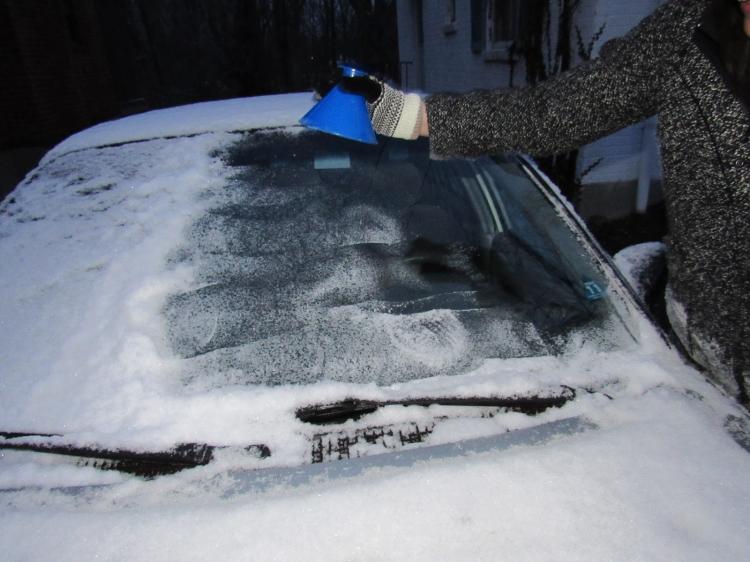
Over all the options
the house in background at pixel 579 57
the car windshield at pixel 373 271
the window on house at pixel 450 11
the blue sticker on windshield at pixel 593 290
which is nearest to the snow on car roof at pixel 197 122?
the car windshield at pixel 373 271

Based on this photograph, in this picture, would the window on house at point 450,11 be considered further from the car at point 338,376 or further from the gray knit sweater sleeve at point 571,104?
the gray knit sweater sleeve at point 571,104

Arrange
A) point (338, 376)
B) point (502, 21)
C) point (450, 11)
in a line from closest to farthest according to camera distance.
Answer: point (338, 376)
point (502, 21)
point (450, 11)

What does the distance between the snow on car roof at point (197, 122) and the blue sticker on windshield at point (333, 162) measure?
245mm

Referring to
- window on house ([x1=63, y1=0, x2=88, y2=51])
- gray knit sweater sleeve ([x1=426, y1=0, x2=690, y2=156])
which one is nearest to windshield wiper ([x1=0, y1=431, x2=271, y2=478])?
gray knit sweater sleeve ([x1=426, y1=0, x2=690, y2=156])

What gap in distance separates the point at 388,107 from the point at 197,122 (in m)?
1.00

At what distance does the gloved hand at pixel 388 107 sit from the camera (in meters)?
1.22

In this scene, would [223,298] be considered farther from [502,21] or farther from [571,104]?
[502,21]

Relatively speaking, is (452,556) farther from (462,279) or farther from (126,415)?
(462,279)

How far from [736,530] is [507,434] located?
1.22 ft

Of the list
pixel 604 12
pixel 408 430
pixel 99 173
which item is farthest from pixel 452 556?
pixel 604 12

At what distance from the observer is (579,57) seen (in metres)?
4.48

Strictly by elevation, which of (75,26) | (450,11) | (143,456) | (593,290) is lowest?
(143,456)

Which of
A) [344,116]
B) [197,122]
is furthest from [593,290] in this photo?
[197,122]

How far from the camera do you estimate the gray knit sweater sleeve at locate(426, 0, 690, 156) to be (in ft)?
3.61
